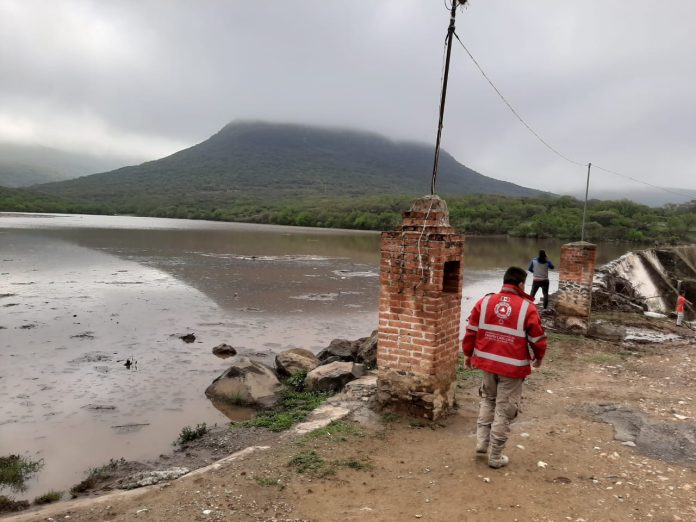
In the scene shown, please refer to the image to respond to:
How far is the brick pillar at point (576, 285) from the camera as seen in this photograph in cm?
1088

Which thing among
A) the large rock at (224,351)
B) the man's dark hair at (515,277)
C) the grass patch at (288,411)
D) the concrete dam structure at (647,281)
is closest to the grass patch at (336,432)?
the grass patch at (288,411)

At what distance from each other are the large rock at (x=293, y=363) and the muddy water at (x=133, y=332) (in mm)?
1450

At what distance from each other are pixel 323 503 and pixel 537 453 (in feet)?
7.26

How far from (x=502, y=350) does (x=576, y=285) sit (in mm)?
7637

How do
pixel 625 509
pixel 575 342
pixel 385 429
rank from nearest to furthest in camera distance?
pixel 625 509, pixel 385 429, pixel 575 342

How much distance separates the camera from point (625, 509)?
12.5 feet

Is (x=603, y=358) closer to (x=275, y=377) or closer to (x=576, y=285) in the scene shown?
(x=576, y=285)

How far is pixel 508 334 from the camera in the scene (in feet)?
14.2

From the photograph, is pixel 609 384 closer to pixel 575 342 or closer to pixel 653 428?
pixel 653 428

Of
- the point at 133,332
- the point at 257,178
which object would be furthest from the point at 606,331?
the point at 257,178

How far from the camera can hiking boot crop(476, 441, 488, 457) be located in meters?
4.59

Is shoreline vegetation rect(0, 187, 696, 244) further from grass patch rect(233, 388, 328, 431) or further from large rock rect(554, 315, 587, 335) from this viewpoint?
grass patch rect(233, 388, 328, 431)

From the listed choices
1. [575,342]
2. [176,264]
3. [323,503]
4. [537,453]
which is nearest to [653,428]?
[537,453]

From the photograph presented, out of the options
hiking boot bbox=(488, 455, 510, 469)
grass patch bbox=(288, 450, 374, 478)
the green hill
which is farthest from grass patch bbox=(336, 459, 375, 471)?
the green hill
